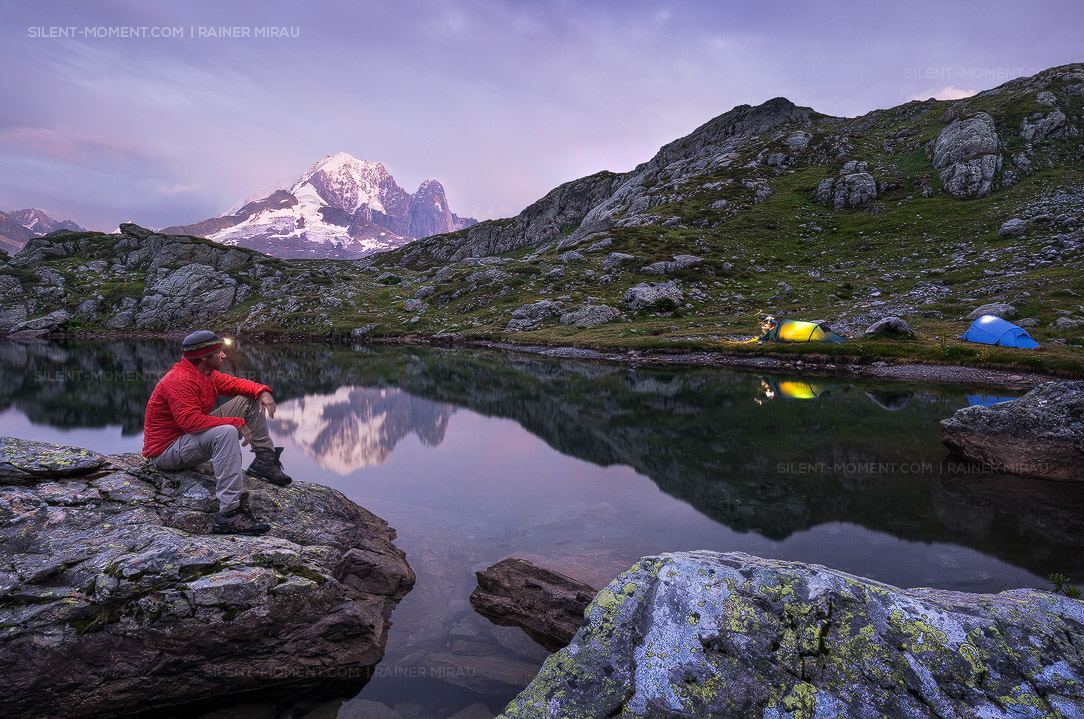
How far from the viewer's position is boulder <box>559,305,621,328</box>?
251 ft

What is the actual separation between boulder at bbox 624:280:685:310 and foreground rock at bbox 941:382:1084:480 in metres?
60.2

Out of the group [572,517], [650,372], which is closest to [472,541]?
[572,517]

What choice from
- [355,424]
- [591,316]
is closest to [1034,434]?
[355,424]

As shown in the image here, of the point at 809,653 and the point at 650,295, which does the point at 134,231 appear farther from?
the point at 809,653

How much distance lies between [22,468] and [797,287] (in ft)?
289

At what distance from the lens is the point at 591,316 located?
77562mm

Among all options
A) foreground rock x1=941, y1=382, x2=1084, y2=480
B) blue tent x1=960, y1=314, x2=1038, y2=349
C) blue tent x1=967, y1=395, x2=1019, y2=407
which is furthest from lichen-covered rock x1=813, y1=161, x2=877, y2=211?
foreground rock x1=941, y1=382, x2=1084, y2=480

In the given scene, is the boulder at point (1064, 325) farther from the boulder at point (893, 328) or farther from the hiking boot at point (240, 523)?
the hiking boot at point (240, 523)

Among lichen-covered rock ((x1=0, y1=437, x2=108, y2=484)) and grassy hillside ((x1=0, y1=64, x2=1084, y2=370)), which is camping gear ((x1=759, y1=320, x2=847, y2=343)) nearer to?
grassy hillside ((x1=0, y1=64, x2=1084, y2=370))

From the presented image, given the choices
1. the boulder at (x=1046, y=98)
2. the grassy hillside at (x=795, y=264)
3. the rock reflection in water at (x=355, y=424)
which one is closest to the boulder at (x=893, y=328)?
the grassy hillside at (x=795, y=264)

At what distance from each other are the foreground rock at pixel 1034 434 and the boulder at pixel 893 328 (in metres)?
33.2

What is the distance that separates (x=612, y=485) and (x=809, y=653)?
13727 millimetres

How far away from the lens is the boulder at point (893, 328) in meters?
47.5

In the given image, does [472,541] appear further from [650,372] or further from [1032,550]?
[650,372]
